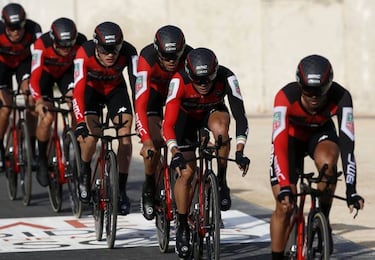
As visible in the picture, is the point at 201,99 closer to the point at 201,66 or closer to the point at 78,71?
the point at 201,66

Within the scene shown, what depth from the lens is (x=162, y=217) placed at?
1125 centimetres

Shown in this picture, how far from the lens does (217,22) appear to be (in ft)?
85.3

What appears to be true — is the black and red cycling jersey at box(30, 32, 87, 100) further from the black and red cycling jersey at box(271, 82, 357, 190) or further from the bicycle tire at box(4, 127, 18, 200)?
the black and red cycling jersey at box(271, 82, 357, 190)

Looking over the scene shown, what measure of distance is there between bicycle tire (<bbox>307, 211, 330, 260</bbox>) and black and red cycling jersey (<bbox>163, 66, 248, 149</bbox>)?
169cm

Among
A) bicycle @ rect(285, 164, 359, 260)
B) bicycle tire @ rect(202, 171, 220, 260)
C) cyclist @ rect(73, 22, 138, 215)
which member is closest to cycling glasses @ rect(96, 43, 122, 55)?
cyclist @ rect(73, 22, 138, 215)

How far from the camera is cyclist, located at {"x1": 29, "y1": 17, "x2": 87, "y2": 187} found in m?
13.6

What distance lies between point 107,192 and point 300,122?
287 centimetres

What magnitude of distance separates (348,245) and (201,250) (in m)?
1.59

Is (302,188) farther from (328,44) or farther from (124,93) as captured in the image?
(328,44)

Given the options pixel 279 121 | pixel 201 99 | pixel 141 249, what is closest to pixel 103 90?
pixel 141 249

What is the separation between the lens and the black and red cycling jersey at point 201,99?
33.6ft

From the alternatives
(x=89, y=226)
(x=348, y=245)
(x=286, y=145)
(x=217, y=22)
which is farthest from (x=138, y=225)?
(x=217, y=22)

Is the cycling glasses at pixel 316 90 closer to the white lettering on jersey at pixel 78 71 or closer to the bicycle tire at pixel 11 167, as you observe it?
the white lettering on jersey at pixel 78 71

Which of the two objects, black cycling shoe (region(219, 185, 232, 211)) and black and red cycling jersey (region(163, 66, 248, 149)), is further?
black cycling shoe (region(219, 185, 232, 211))
